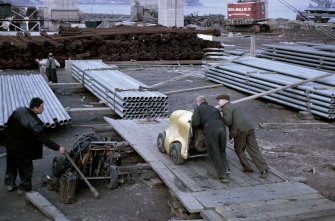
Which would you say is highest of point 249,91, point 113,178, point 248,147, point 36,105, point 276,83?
point 36,105

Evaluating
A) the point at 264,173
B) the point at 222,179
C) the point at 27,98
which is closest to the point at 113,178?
the point at 222,179

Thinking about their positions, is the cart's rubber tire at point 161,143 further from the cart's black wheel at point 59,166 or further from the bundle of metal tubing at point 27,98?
the bundle of metal tubing at point 27,98

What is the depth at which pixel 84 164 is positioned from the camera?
8172 mm

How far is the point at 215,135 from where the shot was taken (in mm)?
7652

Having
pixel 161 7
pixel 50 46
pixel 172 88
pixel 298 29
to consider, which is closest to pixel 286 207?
pixel 172 88

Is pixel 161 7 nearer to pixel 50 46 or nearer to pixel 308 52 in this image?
pixel 50 46

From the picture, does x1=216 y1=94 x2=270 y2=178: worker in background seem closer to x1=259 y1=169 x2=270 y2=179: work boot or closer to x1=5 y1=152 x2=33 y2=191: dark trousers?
x1=259 y1=169 x2=270 y2=179: work boot

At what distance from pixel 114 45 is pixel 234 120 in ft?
58.8

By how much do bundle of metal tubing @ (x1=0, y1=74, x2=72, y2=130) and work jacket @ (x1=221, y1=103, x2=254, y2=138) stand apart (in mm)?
4759

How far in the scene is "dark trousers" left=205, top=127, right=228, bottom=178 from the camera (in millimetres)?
7658

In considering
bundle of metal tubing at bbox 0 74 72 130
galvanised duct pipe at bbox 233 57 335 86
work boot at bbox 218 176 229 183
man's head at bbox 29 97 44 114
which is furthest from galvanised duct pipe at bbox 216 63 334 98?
man's head at bbox 29 97 44 114

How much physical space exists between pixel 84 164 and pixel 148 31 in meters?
18.2

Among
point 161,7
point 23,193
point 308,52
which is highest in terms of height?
point 161,7

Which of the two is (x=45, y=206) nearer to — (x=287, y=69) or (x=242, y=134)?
(x=242, y=134)
